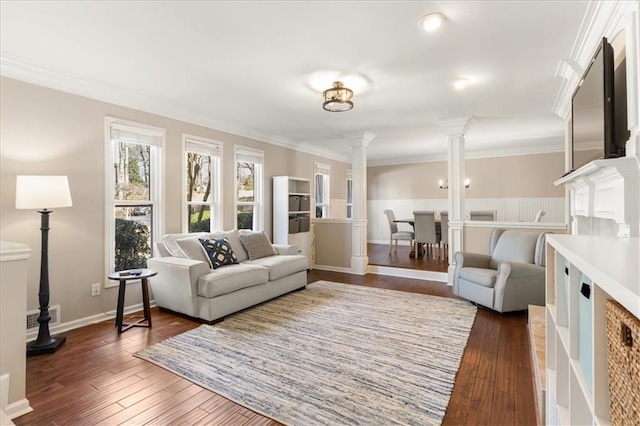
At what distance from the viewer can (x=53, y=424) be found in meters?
1.75

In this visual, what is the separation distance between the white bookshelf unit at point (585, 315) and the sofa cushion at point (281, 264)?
9.52 ft

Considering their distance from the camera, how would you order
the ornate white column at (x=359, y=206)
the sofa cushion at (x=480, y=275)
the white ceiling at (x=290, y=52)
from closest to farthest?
the white ceiling at (x=290, y=52), the sofa cushion at (x=480, y=275), the ornate white column at (x=359, y=206)

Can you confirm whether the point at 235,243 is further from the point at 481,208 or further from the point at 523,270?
the point at 481,208

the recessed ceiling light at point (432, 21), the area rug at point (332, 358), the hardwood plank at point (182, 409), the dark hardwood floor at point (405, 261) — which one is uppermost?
the recessed ceiling light at point (432, 21)

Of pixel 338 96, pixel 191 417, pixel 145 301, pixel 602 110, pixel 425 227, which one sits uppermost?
pixel 338 96

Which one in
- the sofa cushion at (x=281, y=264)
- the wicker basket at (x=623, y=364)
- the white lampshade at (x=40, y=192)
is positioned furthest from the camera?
the sofa cushion at (x=281, y=264)

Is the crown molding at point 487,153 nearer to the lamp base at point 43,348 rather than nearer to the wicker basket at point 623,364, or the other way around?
the wicker basket at point 623,364

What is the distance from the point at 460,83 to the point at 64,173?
4.00 metres

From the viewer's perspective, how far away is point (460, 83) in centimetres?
320

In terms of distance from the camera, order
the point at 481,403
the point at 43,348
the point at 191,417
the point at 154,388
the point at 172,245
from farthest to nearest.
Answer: the point at 172,245, the point at 43,348, the point at 154,388, the point at 481,403, the point at 191,417

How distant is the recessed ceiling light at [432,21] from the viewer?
207 centimetres

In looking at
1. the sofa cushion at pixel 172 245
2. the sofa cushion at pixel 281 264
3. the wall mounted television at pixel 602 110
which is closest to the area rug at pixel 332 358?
the sofa cushion at pixel 281 264

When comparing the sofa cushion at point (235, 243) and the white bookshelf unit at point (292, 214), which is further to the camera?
the white bookshelf unit at point (292, 214)

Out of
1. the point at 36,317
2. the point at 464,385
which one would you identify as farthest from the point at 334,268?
the point at 36,317
